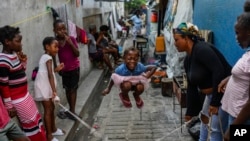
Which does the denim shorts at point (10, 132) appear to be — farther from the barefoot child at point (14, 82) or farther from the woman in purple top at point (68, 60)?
the woman in purple top at point (68, 60)

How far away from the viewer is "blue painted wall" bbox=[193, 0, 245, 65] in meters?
4.40

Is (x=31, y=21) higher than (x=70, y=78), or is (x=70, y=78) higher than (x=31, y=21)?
(x=31, y=21)

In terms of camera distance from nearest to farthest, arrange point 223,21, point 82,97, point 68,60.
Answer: point 223,21
point 68,60
point 82,97

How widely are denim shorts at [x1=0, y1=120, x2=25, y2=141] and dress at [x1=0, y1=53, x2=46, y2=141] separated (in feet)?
0.92

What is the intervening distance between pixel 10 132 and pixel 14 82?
600 millimetres

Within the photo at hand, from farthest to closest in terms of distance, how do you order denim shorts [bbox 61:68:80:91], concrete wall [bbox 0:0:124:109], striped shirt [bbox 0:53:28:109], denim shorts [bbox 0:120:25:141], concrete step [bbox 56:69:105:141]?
denim shorts [bbox 61:68:80:91]
concrete step [bbox 56:69:105:141]
concrete wall [bbox 0:0:124:109]
striped shirt [bbox 0:53:28:109]
denim shorts [bbox 0:120:25:141]

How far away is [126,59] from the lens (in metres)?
4.66

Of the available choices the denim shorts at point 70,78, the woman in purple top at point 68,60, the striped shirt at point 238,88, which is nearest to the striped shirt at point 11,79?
the woman in purple top at point 68,60

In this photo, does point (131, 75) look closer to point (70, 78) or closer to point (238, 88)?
point (70, 78)

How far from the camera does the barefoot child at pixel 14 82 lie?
3.22m

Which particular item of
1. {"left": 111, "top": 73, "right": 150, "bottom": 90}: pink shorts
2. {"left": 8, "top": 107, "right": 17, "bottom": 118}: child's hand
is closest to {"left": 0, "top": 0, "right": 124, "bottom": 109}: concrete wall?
{"left": 8, "top": 107, "right": 17, "bottom": 118}: child's hand

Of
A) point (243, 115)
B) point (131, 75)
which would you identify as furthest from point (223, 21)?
point (243, 115)

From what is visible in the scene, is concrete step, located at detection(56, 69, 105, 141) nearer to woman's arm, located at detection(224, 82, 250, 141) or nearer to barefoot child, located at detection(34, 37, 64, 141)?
barefoot child, located at detection(34, 37, 64, 141)

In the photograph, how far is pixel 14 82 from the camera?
340 centimetres
